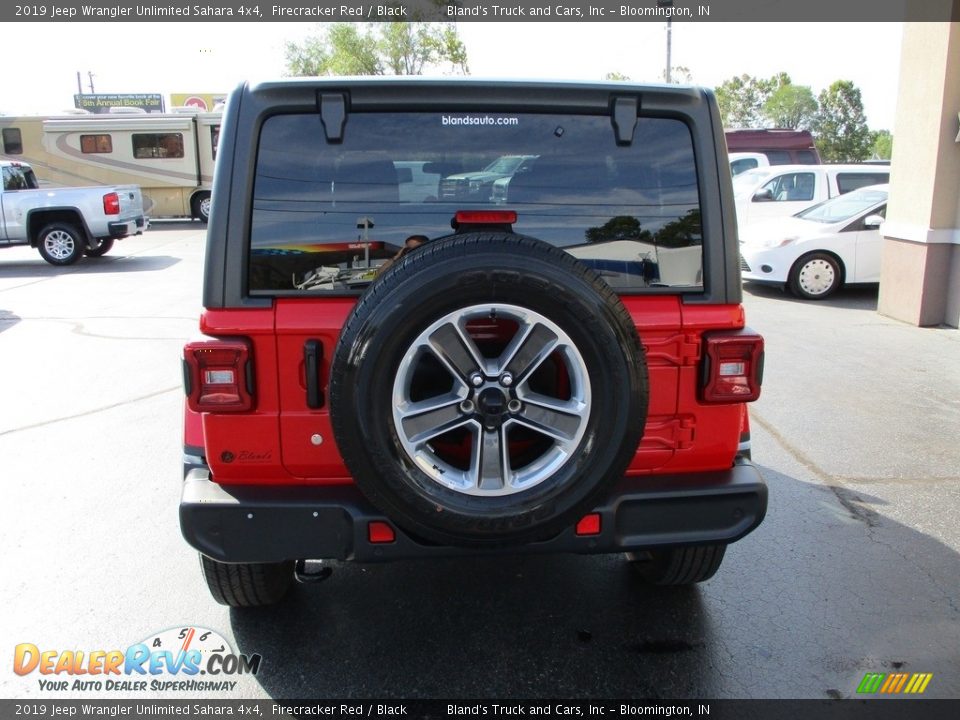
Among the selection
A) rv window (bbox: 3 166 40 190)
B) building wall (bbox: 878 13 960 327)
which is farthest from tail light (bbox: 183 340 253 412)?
rv window (bbox: 3 166 40 190)

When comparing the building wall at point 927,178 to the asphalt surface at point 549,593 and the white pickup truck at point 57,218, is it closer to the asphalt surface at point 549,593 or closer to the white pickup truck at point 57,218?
the asphalt surface at point 549,593

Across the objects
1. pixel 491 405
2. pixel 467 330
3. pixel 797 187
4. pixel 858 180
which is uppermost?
pixel 858 180

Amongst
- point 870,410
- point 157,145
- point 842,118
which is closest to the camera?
point 870,410

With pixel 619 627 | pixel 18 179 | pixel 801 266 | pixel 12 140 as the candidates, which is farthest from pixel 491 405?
pixel 12 140

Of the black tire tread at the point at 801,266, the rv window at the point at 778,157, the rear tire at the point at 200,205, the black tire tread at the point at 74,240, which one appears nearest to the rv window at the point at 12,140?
the rear tire at the point at 200,205

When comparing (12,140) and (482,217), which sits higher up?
(12,140)

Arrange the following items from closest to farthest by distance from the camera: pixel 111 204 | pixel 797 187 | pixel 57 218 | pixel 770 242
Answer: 1. pixel 770 242
2. pixel 797 187
3. pixel 57 218
4. pixel 111 204

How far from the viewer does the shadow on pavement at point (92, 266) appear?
566 inches

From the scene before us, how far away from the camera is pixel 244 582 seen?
3.16 metres

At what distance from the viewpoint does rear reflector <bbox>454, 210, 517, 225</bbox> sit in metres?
2.69

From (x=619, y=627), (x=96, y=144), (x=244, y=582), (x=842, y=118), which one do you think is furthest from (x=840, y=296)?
(x=842, y=118)

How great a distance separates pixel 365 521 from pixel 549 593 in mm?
1245

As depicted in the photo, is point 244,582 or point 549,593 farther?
point 549,593

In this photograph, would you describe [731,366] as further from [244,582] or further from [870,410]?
[870,410]
